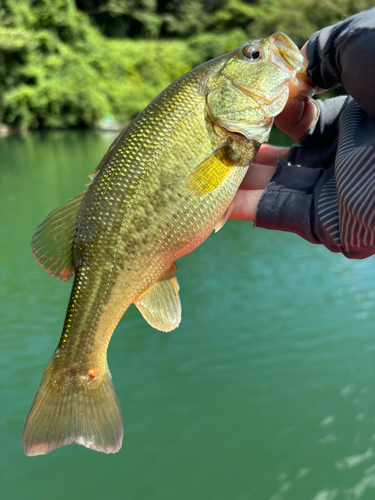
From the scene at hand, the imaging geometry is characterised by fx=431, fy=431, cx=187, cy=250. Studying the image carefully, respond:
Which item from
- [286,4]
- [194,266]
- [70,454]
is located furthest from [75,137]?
[70,454]

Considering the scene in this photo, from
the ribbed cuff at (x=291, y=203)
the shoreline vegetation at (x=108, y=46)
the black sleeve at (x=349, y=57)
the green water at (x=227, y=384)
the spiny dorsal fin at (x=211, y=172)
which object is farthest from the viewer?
the shoreline vegetation at (x=108, y=46)

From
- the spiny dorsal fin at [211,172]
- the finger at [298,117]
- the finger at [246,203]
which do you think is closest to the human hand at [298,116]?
the finger at [298,117]

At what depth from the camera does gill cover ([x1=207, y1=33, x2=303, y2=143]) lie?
7.36 ft

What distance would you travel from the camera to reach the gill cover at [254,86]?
2.24m

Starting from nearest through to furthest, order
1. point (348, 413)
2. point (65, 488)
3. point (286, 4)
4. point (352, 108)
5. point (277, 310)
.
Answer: point (352, 108), point (65, 488), point (348, 413), point (277, 310), point (286, 4)

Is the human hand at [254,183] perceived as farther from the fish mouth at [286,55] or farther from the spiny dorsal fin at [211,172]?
the fish mouth at [286,55]

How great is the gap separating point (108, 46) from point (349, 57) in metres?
42.4

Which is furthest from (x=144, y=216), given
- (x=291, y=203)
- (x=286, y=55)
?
(x=286, y=55)

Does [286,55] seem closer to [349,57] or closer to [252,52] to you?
[252,52]

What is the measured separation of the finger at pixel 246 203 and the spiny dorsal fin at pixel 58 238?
3.09 ft

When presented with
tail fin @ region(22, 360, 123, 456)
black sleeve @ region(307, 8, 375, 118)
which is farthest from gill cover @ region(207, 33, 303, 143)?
tail fin @ region(22, 360, 123, 456)

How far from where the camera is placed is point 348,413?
5102mm

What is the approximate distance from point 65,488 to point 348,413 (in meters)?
3.25

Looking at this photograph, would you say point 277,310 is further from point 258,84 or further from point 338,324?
point 258,84
